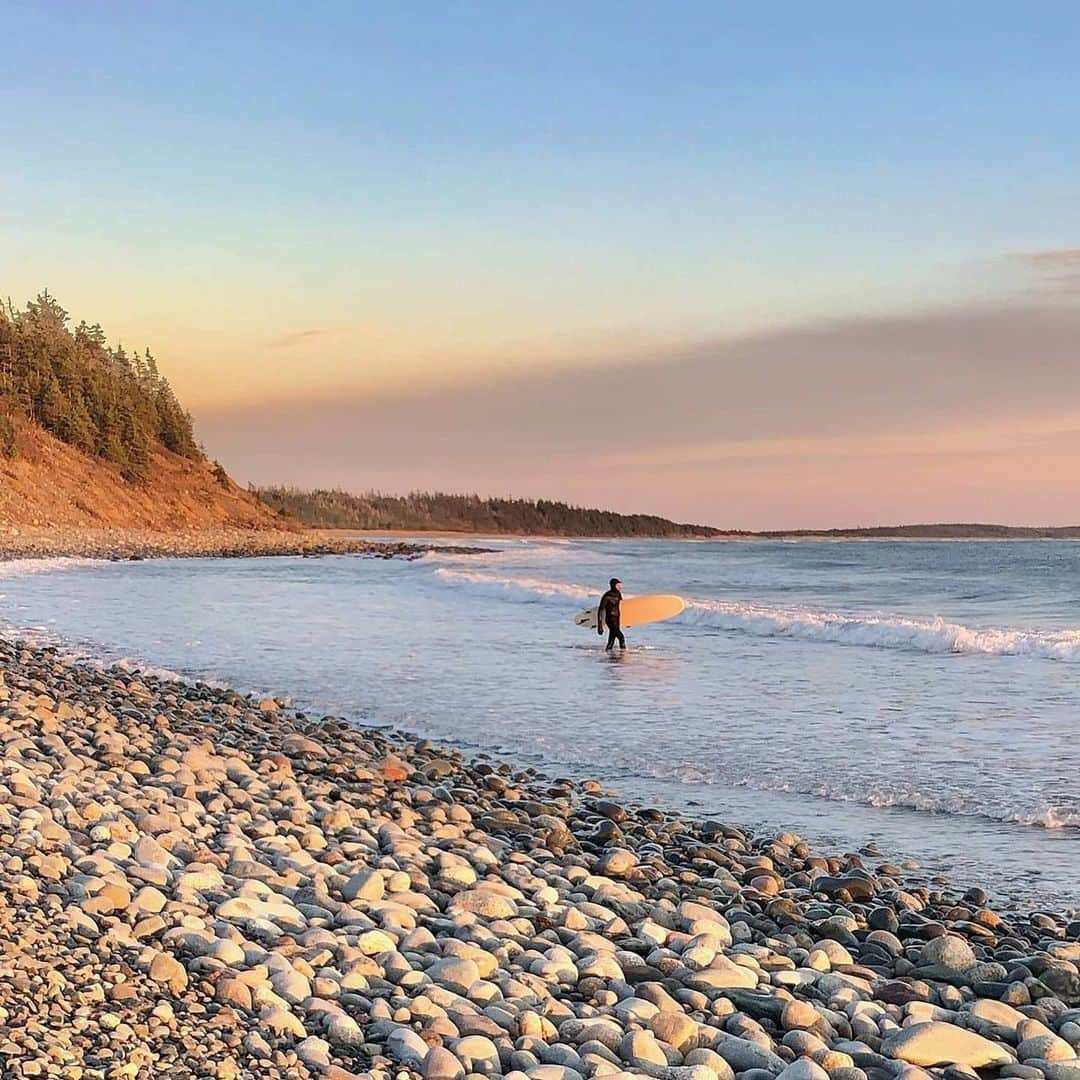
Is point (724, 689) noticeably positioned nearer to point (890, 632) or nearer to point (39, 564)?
point (890, 632)

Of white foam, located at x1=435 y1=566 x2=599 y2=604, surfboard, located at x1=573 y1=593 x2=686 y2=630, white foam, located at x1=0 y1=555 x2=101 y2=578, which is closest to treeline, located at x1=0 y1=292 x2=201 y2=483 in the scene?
white foam, located at x1=0 y1=555 x2=101 y2=578

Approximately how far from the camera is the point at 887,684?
1845cm

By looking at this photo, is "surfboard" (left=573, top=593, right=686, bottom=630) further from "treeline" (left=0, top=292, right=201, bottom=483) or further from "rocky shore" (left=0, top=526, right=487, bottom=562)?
"treeline" (left=0, top=292, right=201, bottom=483)

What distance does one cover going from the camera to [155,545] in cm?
7294

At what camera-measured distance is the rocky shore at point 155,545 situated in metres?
60.7

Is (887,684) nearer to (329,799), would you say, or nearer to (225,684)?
(225,684)

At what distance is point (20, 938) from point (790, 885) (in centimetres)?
465

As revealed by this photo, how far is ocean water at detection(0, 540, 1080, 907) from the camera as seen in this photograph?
10.0m

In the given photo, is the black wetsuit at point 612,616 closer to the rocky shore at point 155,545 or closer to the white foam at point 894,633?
the white foam at point 894,633

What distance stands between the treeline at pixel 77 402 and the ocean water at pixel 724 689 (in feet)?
203

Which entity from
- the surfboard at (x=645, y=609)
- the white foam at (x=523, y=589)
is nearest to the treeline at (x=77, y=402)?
the white foam at (x=523, y=589)

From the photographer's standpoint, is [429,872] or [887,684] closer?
[429,872]

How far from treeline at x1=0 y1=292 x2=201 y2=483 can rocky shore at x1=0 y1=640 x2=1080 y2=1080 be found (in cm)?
8576

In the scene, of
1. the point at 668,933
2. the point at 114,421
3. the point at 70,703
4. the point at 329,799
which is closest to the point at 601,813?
the point at 329,799
